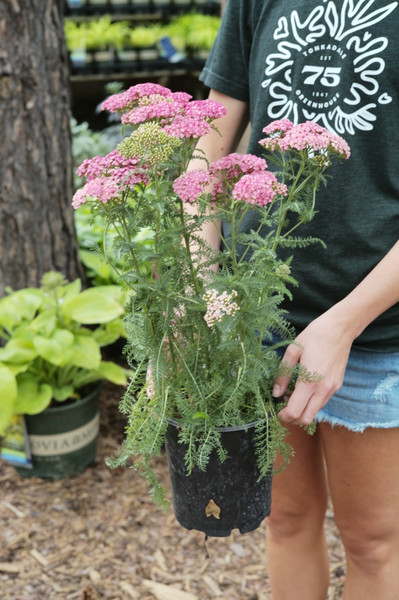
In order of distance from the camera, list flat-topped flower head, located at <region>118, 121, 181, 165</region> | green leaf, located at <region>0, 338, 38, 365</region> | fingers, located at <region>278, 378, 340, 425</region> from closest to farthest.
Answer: flat-topped flower head, located at <region>118, 121, 181, 165</region> → fingers, located at <region>278, 378, 340, 425</region> → green leaf, located at <region>0, 338, 38, 365</region>

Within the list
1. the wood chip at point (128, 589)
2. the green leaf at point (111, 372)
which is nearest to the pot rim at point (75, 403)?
the green leaf at point (111, 372)

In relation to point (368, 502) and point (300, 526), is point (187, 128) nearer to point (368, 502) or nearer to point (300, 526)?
point (368, 502)

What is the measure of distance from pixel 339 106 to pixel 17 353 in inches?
58.8

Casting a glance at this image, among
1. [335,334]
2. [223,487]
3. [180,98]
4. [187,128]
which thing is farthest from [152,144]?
[223,487]

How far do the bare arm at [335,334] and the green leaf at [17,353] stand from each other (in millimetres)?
1368

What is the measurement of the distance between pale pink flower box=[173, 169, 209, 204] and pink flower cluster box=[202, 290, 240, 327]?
166 millimetres

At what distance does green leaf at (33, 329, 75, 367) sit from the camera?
2.13 meters

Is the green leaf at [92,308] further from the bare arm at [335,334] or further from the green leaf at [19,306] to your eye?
the bare arm at [335,334]

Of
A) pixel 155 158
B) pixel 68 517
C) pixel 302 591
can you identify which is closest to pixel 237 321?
pixel 155 158

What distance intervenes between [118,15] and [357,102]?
5358 mm

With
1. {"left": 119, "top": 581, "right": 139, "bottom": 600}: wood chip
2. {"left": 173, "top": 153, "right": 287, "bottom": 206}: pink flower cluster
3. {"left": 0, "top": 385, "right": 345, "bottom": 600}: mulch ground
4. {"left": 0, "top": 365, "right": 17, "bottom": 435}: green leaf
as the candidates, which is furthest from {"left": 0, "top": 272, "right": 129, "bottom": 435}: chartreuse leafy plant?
{"left": 173, "top": 153, "right": 287, "bottom": 206}: pink flower cluster

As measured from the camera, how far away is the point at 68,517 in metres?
2.30

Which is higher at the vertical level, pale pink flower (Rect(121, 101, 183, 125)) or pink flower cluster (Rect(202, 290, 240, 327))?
pale pink flower (Rect(121, 101, 183, 125))

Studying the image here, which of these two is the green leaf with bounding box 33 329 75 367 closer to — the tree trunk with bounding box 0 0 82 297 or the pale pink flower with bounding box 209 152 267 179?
the tree trunk with bounding box 0 0 82 297
